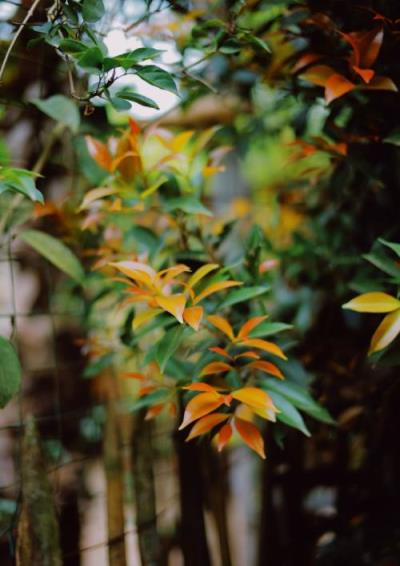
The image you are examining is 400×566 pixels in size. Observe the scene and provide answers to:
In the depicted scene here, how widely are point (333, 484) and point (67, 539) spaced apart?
65cm

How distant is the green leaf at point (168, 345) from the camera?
0.79 metres

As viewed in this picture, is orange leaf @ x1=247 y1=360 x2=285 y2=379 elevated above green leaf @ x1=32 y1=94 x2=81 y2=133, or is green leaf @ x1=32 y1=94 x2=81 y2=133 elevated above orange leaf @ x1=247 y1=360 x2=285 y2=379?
green leaf @ x1=32 y1=94 x2=81 y2=133

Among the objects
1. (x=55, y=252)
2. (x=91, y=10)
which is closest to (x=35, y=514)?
(x=55, y=252)

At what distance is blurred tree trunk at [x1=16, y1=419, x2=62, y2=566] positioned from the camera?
894 millimetres

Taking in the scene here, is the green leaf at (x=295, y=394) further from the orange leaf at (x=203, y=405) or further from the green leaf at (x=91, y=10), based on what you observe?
the green leaf at (x=91, y=10)

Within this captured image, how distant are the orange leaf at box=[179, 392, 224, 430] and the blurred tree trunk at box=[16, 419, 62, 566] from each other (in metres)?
0.33

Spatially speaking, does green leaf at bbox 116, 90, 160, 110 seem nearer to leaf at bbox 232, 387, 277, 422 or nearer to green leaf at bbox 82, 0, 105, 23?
green leaf at bbox 82, 0, 105, 23

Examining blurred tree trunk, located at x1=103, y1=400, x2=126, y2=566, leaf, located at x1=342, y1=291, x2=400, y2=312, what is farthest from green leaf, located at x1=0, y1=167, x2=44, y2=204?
blurred tree trunk, located at x1=103, y1=400, x2=126, y2=566

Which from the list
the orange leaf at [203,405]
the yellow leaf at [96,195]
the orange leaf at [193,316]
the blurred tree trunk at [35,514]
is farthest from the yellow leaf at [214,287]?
the blurred tree trunk at [35,514]

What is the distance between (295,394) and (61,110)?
687 millimetres

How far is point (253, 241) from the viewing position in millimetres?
953

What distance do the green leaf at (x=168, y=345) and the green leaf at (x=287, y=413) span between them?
0.19 metres

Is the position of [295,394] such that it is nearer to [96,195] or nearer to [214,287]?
[214,287]

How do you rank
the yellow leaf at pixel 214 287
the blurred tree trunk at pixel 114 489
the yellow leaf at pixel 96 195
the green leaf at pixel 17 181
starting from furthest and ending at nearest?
the blurred tree trunk at pixel 114 489
the yellow leaf at pixel 96 195
the yellow leaf at pixel 214 287
the green leaf at pixel 17 181
